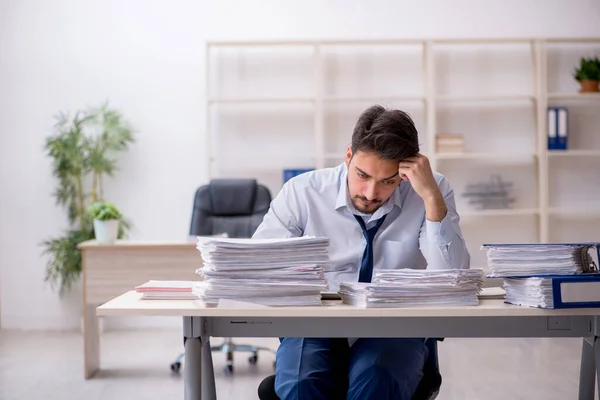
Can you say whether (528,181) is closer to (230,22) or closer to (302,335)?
(230,22)

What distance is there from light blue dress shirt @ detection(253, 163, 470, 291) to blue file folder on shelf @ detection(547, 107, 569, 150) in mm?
3660

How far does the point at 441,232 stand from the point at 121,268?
2.47 meters

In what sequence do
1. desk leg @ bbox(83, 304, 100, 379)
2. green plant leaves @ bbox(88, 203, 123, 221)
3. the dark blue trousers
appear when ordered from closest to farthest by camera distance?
the dark blue trousers, desk leg @ bbox(83, 304, 100, 379), green plant leaves @ bbox(88, 203, 123, 221)

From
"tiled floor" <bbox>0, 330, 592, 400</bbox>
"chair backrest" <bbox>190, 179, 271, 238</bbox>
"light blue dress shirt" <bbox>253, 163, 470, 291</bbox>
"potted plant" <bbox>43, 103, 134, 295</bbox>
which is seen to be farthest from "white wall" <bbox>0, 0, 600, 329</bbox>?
"light blue dress shirt" <bbox>253, 163, 470, 291</bbox>

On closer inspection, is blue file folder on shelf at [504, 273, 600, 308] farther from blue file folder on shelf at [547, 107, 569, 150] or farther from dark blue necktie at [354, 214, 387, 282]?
blue file folder on shelf at [547, 107, 569, 150]

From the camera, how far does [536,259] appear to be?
1892 mm

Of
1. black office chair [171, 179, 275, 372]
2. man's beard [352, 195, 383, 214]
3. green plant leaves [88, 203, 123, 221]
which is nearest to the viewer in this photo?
man's beard [352, 195, 383, 214]

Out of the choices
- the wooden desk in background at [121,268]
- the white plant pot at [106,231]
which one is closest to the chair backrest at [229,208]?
the wooden desk in background at [121,268]

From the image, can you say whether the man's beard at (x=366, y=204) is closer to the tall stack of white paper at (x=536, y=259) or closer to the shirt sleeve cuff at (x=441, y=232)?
the shirt sleeve cuff at (x=441, y=232)

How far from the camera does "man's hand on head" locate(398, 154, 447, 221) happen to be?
2123 millimetres

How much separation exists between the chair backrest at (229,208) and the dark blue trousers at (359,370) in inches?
92.3

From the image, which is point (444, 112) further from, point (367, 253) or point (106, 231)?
point (367, 253)

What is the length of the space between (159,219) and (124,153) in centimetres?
55

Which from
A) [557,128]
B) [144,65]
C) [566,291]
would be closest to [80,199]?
[144,65]
